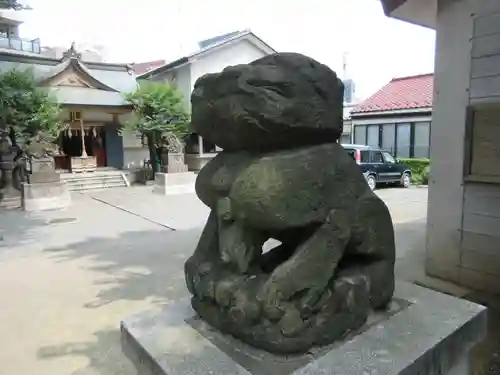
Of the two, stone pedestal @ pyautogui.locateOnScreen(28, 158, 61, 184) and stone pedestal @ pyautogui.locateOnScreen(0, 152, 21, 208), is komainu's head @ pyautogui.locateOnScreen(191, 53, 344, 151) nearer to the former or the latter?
stone pedestal @ pyautogui.locateOnScreen(28, 158, 61, 184)

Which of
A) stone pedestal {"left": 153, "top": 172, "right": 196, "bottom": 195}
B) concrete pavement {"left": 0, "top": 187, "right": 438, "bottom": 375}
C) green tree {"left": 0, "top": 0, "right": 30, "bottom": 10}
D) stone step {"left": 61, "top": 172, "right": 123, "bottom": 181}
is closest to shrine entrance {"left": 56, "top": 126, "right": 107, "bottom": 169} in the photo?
stone step {"left": 61, "top": 172, "right": 123, "bottom": 181}

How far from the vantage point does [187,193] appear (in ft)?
38.1

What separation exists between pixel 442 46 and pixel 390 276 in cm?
284

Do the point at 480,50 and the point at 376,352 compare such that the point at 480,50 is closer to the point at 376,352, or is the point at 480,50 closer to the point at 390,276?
the point at 390,276

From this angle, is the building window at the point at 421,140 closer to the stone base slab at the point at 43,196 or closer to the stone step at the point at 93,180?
the stone step at the point at 93,180

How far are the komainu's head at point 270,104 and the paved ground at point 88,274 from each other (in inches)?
70.7

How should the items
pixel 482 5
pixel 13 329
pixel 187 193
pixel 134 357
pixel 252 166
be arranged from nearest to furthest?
1. pixel 252 166
2. pixel 134 357
3. pixel 13 329
4. pixel 482 5
5. pixel 187 193

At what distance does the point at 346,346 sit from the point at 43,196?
29.0 ft

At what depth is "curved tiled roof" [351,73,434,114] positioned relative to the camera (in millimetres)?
14469

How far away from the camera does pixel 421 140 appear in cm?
1477

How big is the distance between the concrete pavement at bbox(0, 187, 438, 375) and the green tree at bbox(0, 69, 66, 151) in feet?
6.63

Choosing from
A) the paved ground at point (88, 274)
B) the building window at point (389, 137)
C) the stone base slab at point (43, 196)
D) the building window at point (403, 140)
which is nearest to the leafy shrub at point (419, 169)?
the building window at point (403, 140)

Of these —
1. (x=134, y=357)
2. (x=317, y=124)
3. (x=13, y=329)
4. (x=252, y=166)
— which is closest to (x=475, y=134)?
(x=317, y=124)

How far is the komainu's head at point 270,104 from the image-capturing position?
1736 millimetres
